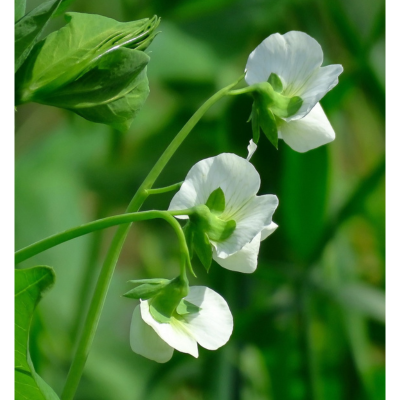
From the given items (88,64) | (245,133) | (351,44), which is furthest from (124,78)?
(351,44)

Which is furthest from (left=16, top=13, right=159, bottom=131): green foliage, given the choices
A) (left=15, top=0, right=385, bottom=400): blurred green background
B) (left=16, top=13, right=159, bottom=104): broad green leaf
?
(left=15, top=0, right=385, bottom=400): blurred green background

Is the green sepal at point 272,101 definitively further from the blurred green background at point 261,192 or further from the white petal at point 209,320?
the blurred green background at point 261,192

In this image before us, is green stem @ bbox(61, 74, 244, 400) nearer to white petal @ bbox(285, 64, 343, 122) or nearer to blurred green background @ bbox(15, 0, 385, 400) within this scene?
white petal @ bbox(285, 64, 343, 122)

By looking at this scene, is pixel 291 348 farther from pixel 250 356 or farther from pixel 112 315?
pixel 112 315

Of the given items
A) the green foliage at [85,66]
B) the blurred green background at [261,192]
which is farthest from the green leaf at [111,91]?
the blurred green background at [261,192]

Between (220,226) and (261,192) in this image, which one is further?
(261,192)

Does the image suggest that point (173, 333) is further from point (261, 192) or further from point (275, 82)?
point (261, 192)

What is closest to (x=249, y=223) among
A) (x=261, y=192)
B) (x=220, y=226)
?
(x=220, y=226)
